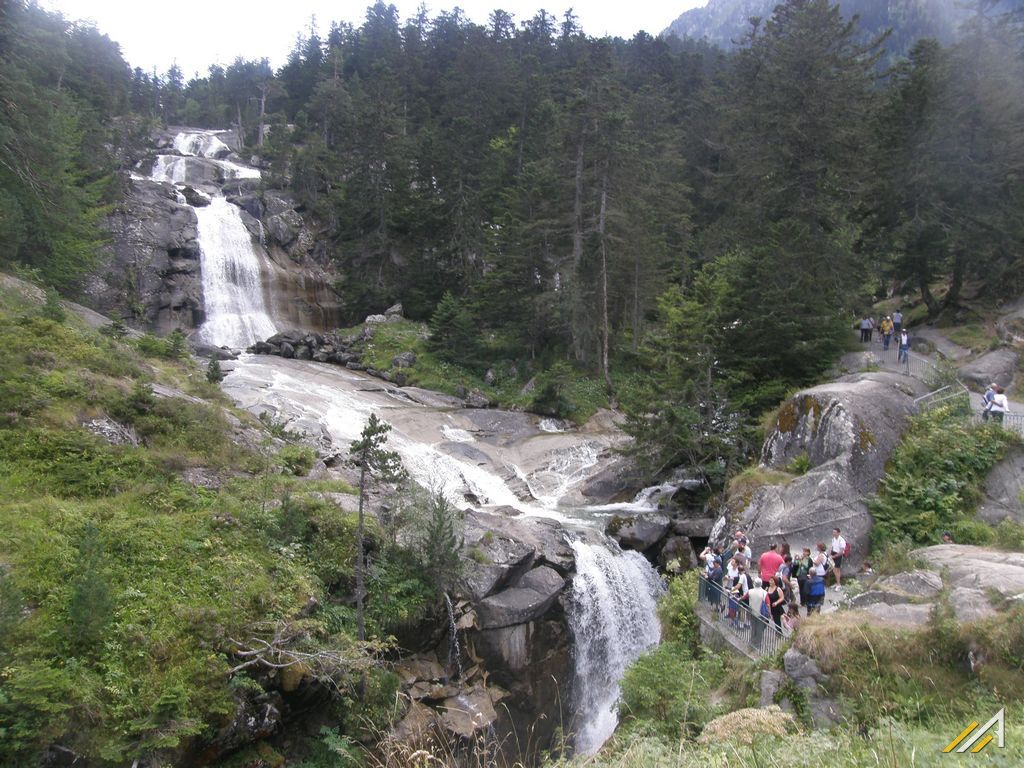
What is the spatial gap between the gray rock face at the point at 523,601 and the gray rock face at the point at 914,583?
771 centimetres

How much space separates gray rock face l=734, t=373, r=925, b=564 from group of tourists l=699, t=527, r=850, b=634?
1.60 meters

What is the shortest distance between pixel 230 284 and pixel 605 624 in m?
35.9

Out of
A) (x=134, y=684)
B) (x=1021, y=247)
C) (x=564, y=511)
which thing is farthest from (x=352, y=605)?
(x=1021, y=247)

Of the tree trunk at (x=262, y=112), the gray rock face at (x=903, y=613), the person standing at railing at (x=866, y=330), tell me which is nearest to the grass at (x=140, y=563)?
the gray rock face at (x=903, y=613)

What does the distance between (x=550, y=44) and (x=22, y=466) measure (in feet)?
230

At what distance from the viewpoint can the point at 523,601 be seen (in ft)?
50.7

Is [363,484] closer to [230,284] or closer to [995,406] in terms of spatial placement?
[995,406]

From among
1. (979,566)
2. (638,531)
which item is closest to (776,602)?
(979,566)

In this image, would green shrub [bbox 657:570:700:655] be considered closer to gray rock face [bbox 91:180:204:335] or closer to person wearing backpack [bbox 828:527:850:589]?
person wearing backpack [bbox 828:527:850:589]

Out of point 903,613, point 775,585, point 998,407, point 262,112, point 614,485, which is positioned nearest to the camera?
point 903,613

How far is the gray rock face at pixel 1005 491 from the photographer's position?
1398 centimetres

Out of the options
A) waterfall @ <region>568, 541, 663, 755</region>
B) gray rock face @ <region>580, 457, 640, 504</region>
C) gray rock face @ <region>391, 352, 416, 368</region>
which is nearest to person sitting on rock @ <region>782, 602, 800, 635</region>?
waterfall @ <region>568, 541, 663, 755</region>

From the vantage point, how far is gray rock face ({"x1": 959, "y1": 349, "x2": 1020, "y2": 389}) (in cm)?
1977

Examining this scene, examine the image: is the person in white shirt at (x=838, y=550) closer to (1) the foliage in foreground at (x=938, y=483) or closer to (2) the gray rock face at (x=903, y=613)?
(1) the foliage in foreground at (x=938, y=483)
